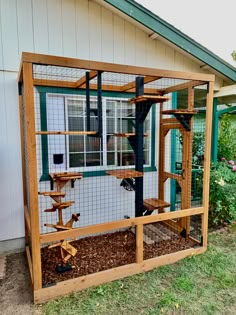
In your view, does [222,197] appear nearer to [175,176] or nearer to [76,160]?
[175,176]

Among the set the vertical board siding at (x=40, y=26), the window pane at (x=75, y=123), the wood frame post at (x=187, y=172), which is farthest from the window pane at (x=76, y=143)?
the wood frame post at (x=187, y=172)

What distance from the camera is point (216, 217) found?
410 cm

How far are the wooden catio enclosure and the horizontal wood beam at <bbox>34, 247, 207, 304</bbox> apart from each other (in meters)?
0.01

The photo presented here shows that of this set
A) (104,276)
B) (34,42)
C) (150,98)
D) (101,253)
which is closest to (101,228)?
(104,276)

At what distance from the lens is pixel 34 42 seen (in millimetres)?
3197

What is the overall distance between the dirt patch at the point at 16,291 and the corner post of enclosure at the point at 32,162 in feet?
0.66

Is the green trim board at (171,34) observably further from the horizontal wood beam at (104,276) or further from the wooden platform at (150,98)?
the horizontal wood beam at (104,276)

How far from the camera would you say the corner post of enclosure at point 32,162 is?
2162 millimetres

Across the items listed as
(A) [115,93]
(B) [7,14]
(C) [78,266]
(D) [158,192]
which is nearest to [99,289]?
(C) [78,266]

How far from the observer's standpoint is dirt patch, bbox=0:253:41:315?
7.47 ft

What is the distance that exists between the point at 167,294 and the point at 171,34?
11.1 ft

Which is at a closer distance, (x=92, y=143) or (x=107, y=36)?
(x=107, y=36)

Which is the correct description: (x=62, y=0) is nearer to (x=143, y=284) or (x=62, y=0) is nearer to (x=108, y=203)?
(x=108, y=203)

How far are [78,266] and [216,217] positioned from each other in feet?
8.28
